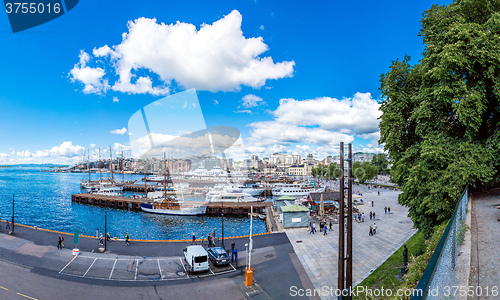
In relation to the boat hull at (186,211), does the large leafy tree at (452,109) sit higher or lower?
higher

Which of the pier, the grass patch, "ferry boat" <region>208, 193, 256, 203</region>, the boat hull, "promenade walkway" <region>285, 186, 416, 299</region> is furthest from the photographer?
"ferry boat" <region>208, 193, 256, 203</region>

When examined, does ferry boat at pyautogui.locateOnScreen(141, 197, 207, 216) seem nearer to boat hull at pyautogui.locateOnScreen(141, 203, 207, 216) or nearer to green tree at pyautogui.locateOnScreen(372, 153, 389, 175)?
boat hull at pyautogui.locateOnScreen(141, 203, 207, 216)

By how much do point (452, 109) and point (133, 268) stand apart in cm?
2061

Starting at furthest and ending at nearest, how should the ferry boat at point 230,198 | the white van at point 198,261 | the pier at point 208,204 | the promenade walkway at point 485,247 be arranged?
the ferry boat at point 230,198 → the pier at point 208,204 → the white van at point 198,261 → the promenade walkway at point 485,247

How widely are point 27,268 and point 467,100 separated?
86.0 ft


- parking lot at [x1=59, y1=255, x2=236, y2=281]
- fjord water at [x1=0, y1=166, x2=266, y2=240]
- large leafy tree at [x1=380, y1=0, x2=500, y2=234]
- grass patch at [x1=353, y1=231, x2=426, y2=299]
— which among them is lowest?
fjord water at [x1=0, y1=166, x2=266, y2=240]

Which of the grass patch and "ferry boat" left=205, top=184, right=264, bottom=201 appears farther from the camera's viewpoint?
"ferry boat" left=205, top=184, right=264, bottom=201

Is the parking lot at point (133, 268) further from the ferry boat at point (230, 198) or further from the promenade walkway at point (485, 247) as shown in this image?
the ferry boat at point (230, 198)

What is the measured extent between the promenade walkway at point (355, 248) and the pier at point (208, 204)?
64.6 feet

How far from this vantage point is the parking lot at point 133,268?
15906 mm

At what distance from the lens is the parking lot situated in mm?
15906

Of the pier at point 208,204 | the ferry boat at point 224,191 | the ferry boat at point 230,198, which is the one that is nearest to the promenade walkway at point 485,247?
the pier at point 208,204

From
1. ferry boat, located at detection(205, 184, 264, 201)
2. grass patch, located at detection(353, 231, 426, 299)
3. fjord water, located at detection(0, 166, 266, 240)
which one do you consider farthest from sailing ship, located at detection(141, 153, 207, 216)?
grass patch, located at detection(353, 231, 426, 299)

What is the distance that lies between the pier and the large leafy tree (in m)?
33.4
